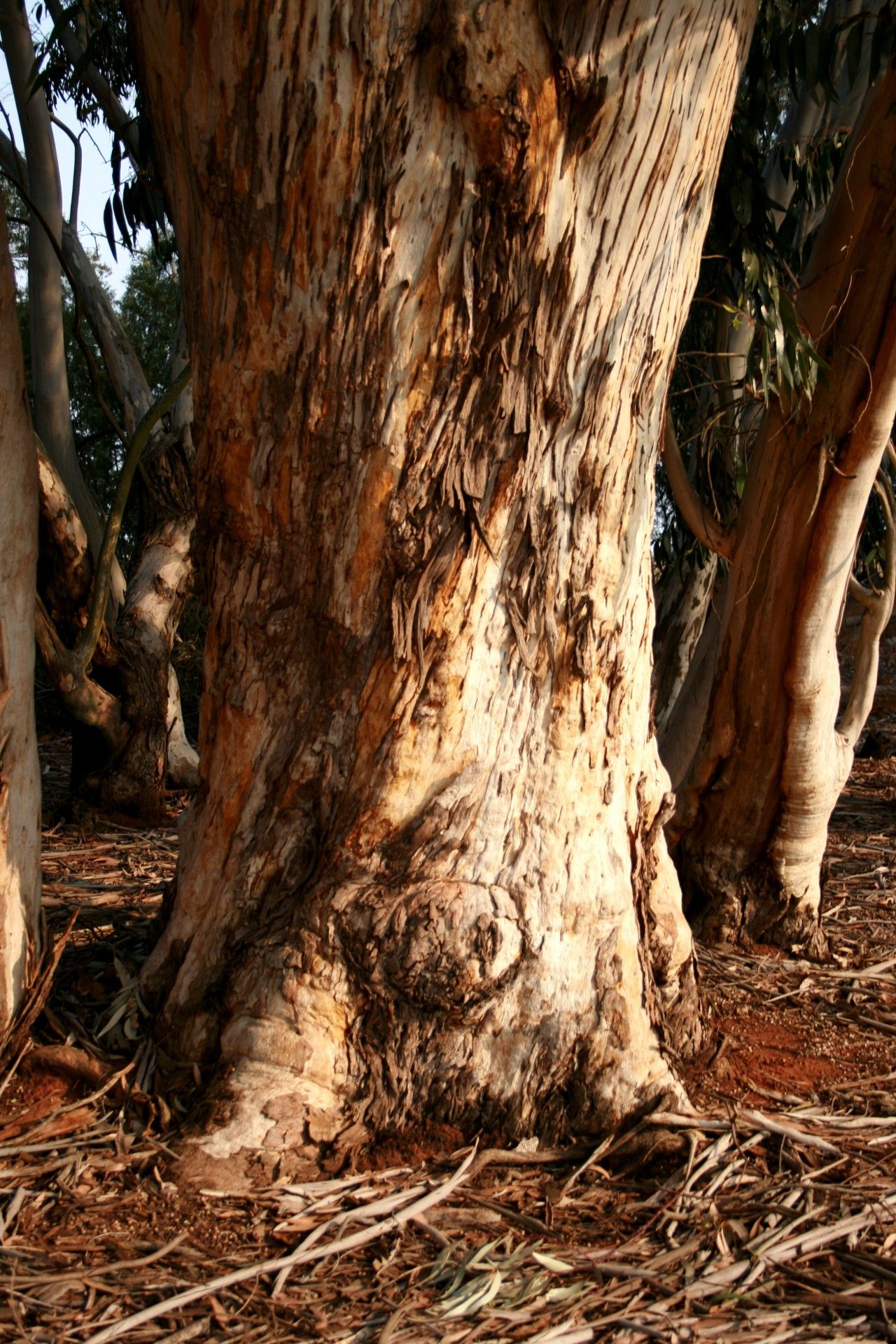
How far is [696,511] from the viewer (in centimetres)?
402

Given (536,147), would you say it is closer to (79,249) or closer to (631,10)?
(631,10)

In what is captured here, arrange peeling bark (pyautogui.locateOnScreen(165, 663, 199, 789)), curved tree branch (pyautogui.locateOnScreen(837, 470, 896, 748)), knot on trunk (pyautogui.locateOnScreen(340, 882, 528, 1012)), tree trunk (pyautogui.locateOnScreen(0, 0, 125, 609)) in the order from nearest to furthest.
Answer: knot on trunk (pyautogui.locateOnScreen(340, 882, 528, 1012))
curved tree branch (pyautogui.locateOnScreen(837, 470, 896, 748))
tree trunk (pyautogui.locateOnScreen(0, 0, 125, 609))
peeling bark (pyautogui.locateOnScreen(165, 663, 199, 789))

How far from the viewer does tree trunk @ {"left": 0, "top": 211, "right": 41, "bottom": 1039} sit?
8.59ft

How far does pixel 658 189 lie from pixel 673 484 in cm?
167

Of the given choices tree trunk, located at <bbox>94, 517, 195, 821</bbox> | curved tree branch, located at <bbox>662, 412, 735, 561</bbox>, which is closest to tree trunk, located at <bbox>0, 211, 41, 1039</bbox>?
curved tree branch, located at <bbox>662, 412, 735, 561</bbox>

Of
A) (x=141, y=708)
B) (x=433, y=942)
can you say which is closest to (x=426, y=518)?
(x=433, y=942)

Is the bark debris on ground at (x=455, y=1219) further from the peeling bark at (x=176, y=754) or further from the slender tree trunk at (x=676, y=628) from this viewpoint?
the slender tree trunk at (x=676, y=628)

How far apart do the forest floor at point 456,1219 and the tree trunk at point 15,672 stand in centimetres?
16

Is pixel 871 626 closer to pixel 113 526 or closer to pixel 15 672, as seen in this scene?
pixel 15 672

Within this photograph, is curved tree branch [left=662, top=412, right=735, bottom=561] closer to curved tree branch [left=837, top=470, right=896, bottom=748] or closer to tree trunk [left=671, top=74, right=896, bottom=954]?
tree trunk [left=671, top=74, right=896, bottom=954]

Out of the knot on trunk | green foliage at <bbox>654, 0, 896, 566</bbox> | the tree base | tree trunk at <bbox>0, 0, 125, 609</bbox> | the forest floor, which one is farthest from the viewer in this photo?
tree trunk at <bbox>0, 0, 125, 609</bbox>

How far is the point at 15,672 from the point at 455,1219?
1.50 m

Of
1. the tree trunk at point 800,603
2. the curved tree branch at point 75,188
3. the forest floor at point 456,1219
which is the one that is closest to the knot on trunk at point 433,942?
the forest floor at point 456,1219

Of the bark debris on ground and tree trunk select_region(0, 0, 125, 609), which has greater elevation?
tree trunk select_region(0, 0, 125, 609)
